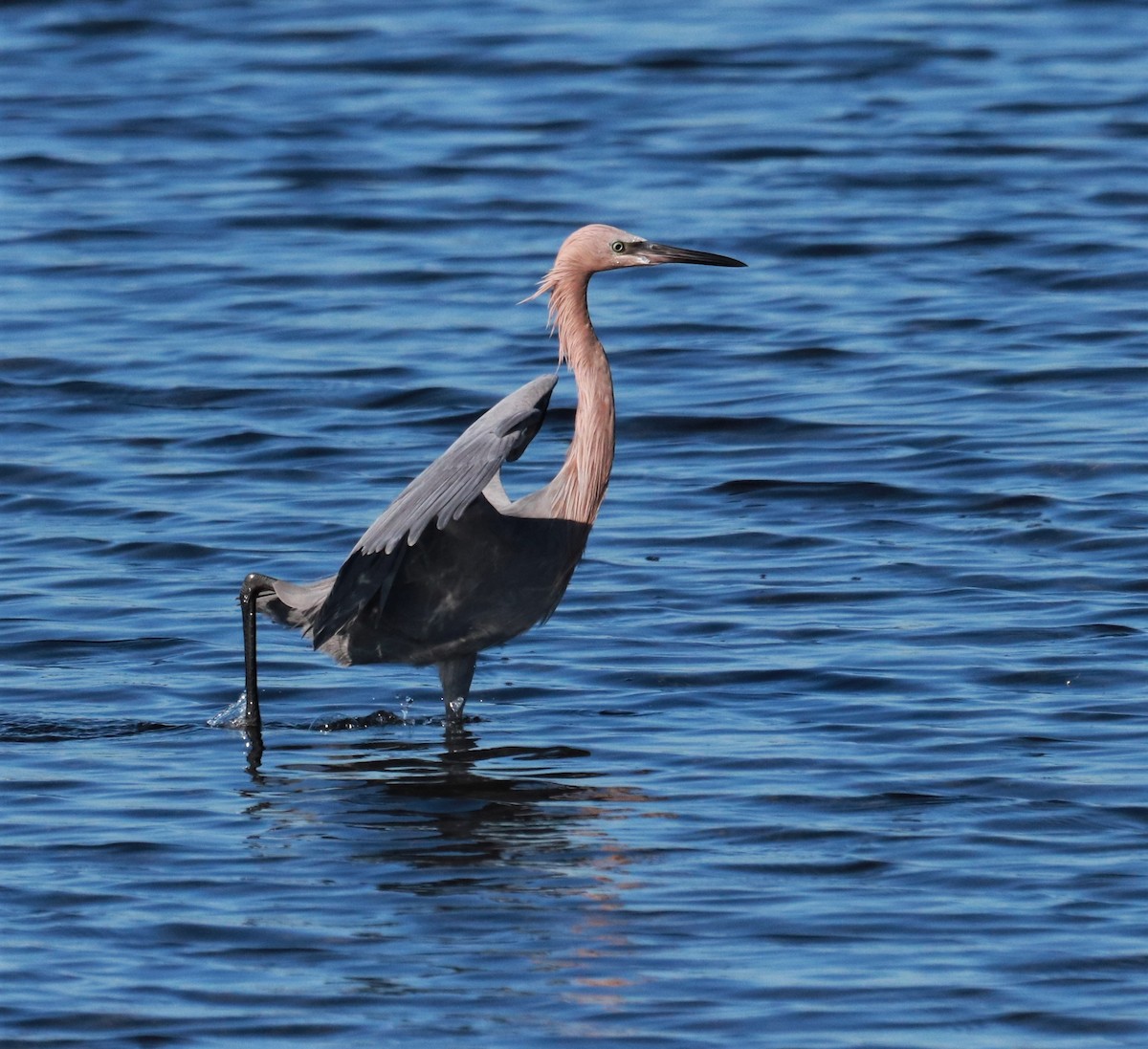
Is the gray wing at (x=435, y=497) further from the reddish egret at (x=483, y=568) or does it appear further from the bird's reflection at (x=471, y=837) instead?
the bird's reflection at (x=471, y=837)

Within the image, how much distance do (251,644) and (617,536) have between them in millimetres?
2934

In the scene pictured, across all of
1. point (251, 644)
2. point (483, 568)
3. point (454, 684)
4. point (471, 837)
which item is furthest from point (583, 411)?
point (471, 837)

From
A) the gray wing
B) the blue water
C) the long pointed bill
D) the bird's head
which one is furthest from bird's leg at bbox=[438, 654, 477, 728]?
the long pointed bill

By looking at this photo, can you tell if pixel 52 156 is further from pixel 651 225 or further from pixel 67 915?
pixel 67 915

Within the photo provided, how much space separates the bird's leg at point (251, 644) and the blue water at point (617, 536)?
136 millimetres

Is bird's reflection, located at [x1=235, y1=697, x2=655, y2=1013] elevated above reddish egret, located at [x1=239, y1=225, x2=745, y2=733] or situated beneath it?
situated beneath

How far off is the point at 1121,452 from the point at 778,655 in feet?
11.3

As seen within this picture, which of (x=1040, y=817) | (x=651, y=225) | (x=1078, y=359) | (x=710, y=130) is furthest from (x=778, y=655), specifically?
(x=710, y=130)

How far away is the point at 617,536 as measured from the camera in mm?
11250

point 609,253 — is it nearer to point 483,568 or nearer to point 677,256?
point 677,256

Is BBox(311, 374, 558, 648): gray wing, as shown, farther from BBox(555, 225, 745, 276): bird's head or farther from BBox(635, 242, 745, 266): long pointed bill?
BBox(635, 242, 745, 266): long pointed bill

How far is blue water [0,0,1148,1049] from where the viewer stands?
6.53 meters

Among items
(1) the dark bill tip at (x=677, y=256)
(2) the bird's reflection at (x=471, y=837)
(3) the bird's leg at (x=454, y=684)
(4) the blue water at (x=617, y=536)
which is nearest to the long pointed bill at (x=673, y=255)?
(1) the dark bill tip at (x=677, y=256)

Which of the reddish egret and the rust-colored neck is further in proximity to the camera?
the rust-colored neck
